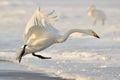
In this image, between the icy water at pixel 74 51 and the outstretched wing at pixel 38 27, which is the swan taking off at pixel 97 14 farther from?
the outstretched wing at pixel 38 27

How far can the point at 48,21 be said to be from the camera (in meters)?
9.45

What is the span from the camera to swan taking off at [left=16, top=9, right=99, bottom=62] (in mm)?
9383

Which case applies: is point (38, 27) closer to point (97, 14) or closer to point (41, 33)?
point (41, 33)

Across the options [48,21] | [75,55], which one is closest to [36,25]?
[48,21]

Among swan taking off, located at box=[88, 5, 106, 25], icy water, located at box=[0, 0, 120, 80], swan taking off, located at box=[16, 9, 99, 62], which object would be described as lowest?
swan taking off, located at box=[88, 5, 106, 25]

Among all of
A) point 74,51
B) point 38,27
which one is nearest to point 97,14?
point 74,51

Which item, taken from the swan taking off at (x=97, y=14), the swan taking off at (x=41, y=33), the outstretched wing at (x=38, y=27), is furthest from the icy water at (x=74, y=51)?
the outstretched wing at (x=38, y=27)

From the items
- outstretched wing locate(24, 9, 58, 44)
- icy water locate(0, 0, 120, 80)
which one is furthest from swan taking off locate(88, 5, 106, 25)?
outstretched wing locate(24, 9, 58, 44)

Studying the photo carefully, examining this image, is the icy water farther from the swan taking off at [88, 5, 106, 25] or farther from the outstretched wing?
the outstretched wing

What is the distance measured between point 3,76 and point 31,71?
Result: 763mm

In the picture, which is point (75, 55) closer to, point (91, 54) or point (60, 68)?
point (91, 54)

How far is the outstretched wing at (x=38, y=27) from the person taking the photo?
937 centimetres

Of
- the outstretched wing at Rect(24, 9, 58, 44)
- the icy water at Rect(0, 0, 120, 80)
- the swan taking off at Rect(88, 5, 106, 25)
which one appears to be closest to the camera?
the outstretched wing at Rect(24, 9, 58, 44)

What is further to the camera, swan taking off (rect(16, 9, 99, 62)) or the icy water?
the icy water
